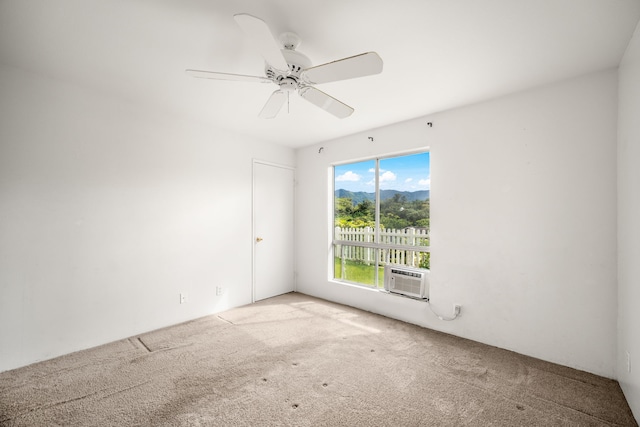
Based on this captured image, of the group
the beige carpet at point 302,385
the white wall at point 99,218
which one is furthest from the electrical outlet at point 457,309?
the white wall at point 99,218

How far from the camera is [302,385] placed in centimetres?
213

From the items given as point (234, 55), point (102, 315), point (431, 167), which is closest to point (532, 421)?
point (431, 167)

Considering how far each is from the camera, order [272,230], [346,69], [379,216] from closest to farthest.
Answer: [346,69] < [379,216] < [272,230]

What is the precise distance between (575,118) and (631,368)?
1916mm

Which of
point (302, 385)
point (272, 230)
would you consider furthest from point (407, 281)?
point (272, 230)

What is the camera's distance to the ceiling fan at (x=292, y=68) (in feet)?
4.74

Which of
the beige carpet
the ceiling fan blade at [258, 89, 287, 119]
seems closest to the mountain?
the beige carpet

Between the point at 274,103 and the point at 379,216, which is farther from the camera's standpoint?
the point at 379,216

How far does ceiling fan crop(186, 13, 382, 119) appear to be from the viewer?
145 centimetres

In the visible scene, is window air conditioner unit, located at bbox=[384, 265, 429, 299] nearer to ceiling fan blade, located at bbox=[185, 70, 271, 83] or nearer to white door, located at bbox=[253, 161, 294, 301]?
white door, located at bbox=[253, 161, 294, 301]

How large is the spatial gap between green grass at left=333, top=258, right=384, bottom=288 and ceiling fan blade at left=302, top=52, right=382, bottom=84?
277 centimetres

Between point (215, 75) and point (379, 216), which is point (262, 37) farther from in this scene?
point (379, 216)

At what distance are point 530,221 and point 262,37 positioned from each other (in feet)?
8.88

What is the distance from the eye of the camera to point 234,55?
207 cm
